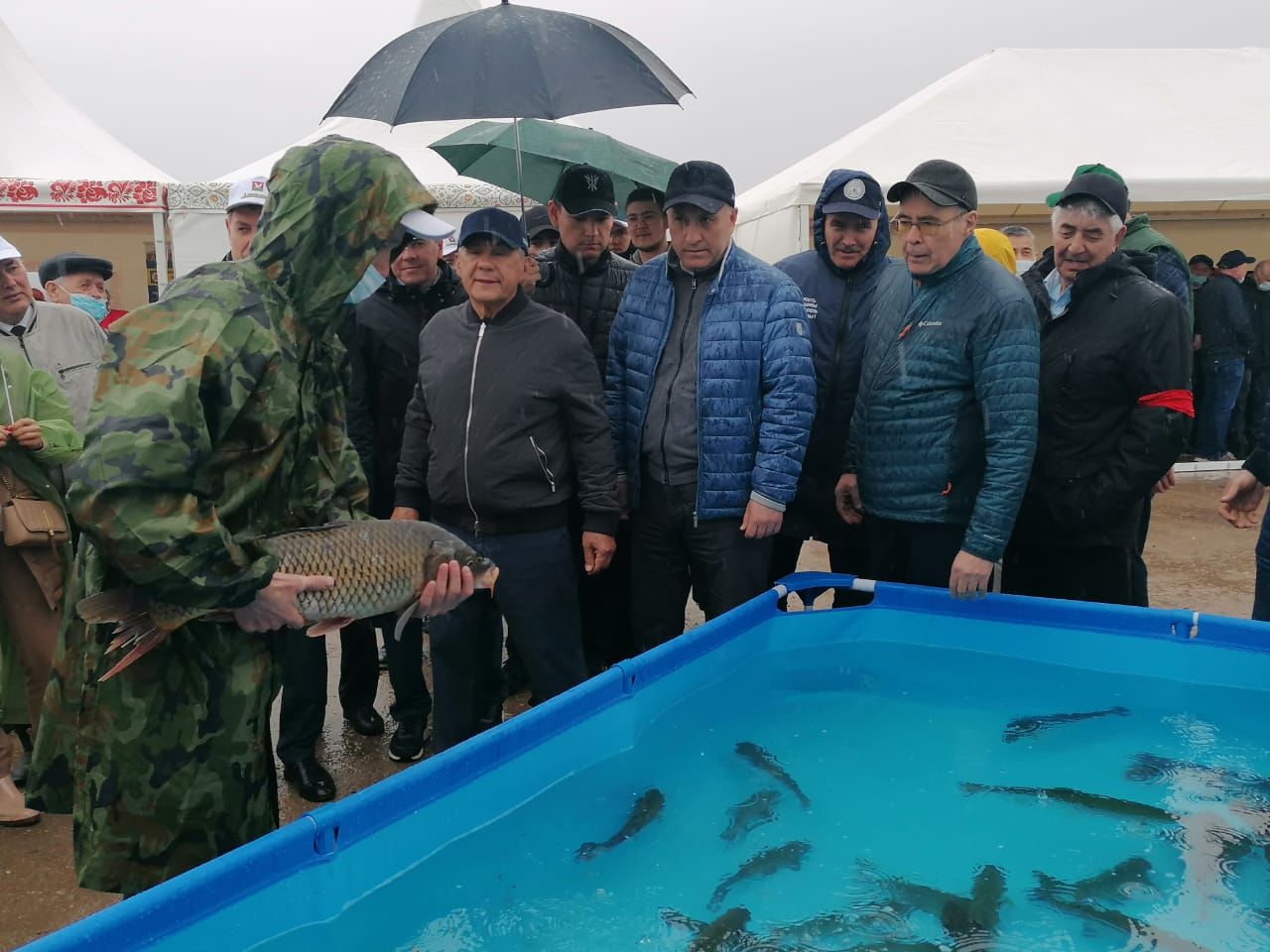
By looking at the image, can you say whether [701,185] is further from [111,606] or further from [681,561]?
[111,606]

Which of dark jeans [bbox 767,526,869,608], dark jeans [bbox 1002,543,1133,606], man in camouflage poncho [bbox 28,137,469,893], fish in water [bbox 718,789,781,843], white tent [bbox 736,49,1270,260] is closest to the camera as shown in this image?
man in camouflage poncho [bbox 28,137,469,893]

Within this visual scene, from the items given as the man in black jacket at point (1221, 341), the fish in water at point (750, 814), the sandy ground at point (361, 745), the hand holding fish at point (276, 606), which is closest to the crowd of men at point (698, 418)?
the sandy ground at point (361, 745)

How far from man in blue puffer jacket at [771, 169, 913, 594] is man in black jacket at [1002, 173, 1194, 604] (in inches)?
→ 27.9

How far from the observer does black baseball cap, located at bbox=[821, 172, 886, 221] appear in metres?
4.03

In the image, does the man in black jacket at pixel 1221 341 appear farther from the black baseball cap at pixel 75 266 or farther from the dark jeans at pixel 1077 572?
the black baseball cap at pixel 75 266

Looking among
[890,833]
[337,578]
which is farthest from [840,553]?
[337,578]

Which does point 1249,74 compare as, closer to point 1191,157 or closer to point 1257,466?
point 1191,157

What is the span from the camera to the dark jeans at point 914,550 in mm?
3580

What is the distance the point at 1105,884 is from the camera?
2236 millimetres

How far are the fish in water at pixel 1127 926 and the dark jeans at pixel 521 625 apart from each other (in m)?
1.75

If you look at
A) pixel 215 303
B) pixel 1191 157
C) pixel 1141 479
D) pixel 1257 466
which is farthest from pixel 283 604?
pixel 1191 157

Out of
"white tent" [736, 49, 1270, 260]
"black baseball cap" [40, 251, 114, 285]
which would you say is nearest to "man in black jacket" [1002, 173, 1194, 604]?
"black baseball cap" [40, 251, 114, 285]

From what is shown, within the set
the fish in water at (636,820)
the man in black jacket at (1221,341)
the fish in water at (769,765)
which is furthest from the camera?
the man in black jacket at (1221,341)

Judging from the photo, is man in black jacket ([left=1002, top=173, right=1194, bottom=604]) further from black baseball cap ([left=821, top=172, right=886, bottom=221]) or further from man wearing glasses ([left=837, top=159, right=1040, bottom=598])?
black baseball cap ([left=821, top=172, right=886, bottom=221])
